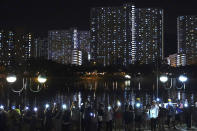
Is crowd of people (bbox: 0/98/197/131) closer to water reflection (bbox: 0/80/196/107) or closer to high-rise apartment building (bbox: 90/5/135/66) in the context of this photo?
water reflection (bbox: 0/80/196/107)

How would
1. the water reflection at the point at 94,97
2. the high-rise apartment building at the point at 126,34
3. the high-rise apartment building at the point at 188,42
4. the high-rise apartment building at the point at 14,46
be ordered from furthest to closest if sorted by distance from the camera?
the high-rise apartment building at the point at 188,42
the high-rise apartment building at the point at 126,34
the high-rise apartment building at the point at 14,46
the water reflection at the point at 94,97

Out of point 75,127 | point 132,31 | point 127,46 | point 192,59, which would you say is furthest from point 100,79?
point 75,127

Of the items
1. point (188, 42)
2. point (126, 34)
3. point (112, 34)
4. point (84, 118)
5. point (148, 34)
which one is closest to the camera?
point (84, 118)

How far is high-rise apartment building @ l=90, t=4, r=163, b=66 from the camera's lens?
167375 millimetres

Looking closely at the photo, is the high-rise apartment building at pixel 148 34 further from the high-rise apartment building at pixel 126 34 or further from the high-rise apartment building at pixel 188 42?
the high-rise apartment building at pixel 188 42

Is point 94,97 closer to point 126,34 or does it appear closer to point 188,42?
point 126,34

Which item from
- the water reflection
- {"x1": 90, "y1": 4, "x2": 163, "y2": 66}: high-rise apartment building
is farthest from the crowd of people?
{"x1": 90, "y1": 4, "x2": 163, "y2": 66}: high-rise apartment building

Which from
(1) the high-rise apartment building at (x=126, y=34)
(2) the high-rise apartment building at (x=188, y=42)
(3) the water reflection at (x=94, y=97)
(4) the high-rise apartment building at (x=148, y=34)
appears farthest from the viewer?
(2) the high-rise apartment building at (x=188, y=42)

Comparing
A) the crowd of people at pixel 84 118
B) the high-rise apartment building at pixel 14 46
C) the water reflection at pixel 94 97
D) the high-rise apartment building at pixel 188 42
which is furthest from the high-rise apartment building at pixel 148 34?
the crowd of people at pixel 84 118

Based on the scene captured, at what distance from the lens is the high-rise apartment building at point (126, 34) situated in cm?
16738

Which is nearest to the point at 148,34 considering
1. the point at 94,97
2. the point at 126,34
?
the point at 126,34

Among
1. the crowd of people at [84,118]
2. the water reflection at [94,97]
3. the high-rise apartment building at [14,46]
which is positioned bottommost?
the water reflection at [94,97]

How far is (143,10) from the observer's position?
637 ft

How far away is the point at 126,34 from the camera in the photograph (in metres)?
177
